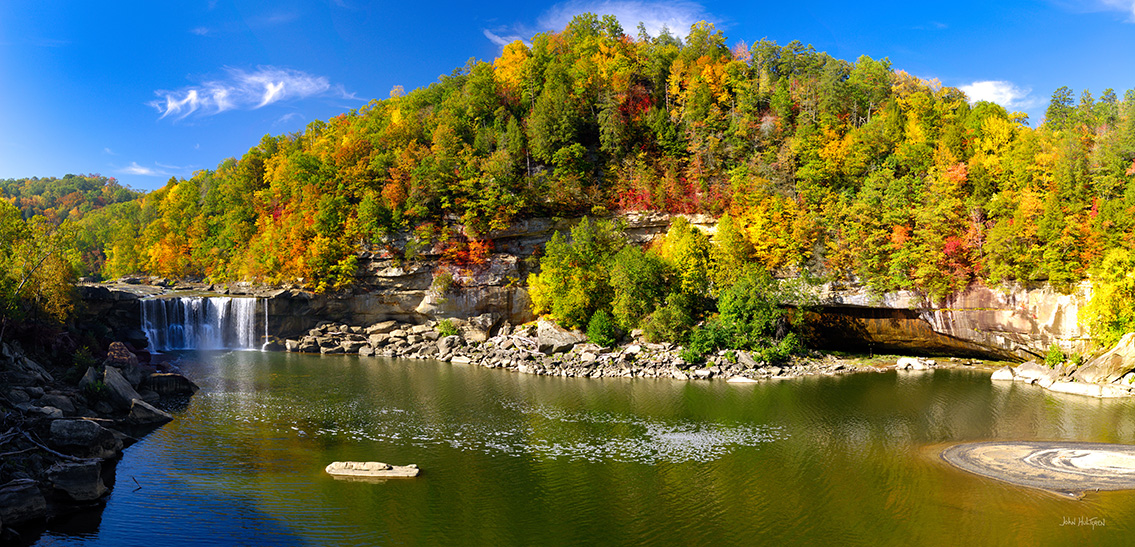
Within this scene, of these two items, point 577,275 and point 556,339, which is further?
point 577,275

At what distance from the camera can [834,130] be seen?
5803 centimetres

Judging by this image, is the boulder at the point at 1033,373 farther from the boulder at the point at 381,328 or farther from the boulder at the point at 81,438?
the boulder at the point at 381,328

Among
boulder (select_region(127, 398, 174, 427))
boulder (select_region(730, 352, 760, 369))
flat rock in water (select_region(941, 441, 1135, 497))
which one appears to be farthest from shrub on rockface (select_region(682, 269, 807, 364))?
boulder (select_region(127, 398, 174, 427))

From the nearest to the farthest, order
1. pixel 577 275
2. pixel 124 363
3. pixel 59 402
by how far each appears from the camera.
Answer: pixel 59 402 < pixel 124 363 < pixel 577 275

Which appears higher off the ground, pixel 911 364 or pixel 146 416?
pixel 146 416

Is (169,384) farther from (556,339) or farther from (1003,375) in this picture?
(1003,375)

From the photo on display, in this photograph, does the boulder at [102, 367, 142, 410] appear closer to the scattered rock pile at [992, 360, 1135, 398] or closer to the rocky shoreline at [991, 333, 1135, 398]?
the scattered rock pile at [992, 360, 1135, 398]

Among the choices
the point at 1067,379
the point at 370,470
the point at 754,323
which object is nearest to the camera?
the point at 370,470

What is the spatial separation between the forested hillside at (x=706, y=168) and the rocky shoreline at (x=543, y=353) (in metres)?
6.37

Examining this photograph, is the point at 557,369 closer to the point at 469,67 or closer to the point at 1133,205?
the point at 1133,205

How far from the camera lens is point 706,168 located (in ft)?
201

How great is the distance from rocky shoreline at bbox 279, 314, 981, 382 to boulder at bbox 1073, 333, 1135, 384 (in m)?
8.84

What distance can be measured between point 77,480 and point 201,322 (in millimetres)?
42387

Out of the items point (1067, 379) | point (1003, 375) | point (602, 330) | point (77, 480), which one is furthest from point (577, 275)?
point (77, 480)
